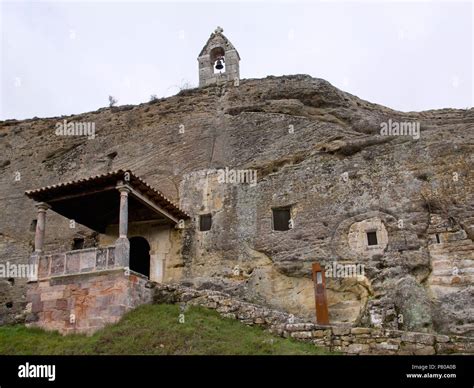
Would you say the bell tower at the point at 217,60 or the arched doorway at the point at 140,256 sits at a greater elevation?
the bell tower at the point at 217,60

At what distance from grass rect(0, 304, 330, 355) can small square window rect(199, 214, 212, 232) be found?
3.31 meters

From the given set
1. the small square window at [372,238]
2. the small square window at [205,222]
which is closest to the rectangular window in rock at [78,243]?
the small square window at [205,222]

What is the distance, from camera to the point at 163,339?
10.6 metres

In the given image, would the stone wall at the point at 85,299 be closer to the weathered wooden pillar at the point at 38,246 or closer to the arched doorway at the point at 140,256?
the weathered wooden pillar at the point at 38,246

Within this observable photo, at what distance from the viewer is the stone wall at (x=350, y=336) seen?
9992 mm

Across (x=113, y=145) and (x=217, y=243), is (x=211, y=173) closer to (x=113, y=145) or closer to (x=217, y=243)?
(x=217, y=243)

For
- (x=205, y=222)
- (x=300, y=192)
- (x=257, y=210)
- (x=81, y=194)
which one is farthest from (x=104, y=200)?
(x=300, y=192)

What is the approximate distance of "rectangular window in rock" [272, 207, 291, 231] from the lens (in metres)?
14.5

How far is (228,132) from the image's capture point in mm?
16750

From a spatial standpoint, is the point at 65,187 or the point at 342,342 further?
the point at 65,187

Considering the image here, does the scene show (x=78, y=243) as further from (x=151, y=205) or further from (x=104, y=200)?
(x=151, y=205)

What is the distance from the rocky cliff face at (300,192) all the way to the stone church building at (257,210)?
39 millimetres
